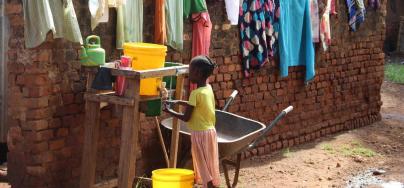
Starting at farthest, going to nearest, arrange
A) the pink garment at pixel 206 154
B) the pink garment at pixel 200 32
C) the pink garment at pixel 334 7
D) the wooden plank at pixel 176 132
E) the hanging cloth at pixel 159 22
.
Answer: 1. the pink garment at pixel 334 7
2. the pink garment at pixel 200 32
3. the hanging cloth at pixel 159 22
4. the wooden plank at pixel 176 132
5. the pink garment at pixel 206 154

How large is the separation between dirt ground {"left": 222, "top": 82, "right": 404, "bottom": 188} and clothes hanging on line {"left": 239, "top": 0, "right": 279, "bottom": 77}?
111 centimetres

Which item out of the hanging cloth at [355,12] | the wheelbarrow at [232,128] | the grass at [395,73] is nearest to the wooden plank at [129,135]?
the wheelbarrow at [232,128]

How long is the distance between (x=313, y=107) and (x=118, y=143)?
11.6ft

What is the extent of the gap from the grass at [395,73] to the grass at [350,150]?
20.9 feet

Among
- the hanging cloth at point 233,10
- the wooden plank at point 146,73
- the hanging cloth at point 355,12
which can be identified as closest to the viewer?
the wooden plank at point 146,73

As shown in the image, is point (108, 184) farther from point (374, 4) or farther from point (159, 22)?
point (374, 4)

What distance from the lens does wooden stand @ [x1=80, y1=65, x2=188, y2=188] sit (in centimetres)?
492

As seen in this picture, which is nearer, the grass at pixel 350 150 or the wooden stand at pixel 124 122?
the wooden stand at pixel 124 122

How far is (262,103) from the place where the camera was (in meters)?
7.72

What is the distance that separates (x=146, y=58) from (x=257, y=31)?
2.43 m

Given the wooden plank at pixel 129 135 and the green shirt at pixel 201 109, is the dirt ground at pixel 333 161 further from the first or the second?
the wooden plank at pixel 129 135

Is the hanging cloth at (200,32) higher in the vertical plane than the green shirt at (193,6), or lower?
lower

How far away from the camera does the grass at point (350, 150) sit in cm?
824

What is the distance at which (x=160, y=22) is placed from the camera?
5.94 m
